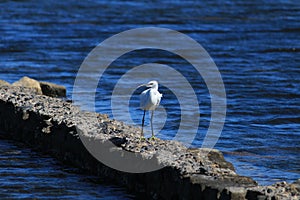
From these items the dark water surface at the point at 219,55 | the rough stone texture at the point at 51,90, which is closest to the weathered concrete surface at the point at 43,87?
the rough stone texture at the point at 51,90

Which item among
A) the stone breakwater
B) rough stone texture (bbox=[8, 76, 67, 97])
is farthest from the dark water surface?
the stone breakwater

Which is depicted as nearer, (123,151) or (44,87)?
(123,151)

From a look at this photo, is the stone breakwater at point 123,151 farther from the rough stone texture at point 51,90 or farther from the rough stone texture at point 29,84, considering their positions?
the rough stone texture at point 51,90

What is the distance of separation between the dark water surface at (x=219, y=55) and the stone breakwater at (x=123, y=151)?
7.80 ft

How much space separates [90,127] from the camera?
1511 cm

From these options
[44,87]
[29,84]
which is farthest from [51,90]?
[29,84]

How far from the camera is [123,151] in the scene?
13.6 metres

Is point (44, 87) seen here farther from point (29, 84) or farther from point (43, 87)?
point (29, 84)

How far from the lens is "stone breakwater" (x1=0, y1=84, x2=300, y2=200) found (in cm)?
1159

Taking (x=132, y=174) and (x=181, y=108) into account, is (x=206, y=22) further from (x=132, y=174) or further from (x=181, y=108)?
(x=132, y=174)

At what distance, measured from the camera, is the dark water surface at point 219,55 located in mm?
18406

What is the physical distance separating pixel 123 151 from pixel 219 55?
18.0 meters

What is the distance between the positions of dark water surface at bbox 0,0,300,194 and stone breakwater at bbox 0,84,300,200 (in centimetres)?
238

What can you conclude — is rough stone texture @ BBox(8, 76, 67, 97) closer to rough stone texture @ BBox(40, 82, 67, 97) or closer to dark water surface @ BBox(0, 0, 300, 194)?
rough stone texture @ BBox(40, 82, 67, 97)
